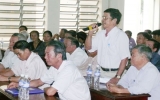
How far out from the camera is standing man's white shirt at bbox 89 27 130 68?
4402 mm

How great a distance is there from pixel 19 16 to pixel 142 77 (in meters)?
5.99

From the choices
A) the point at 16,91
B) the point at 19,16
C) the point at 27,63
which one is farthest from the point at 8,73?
the point at 19,16

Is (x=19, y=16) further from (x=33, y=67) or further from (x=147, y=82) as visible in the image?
(x=147, y=82)

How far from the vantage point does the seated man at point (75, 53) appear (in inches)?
227

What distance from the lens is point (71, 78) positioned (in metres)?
3.25

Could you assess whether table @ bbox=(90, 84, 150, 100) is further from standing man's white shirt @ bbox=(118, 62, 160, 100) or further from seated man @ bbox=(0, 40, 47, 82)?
seated man @ bbox=(0, 40, 47, 82)

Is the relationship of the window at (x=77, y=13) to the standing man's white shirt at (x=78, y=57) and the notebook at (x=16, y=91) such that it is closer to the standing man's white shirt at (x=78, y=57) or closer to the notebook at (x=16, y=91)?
the standing man's white shirt at (x=78, y=57)

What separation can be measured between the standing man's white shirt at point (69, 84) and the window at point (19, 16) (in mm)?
5691

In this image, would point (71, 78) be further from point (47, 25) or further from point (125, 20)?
point (125, 20)

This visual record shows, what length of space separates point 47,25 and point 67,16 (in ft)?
2.53

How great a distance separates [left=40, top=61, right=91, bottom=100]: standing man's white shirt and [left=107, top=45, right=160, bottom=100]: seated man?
38 centimetres

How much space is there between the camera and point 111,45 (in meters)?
4.48

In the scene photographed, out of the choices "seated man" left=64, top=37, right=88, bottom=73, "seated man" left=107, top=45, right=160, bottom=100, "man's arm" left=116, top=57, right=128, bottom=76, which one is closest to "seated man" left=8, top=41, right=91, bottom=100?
"seated man" left=107, top=45, right=160, bottom=100

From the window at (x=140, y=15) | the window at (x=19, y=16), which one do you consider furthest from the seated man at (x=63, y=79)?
the window at (x=140, y=15)
